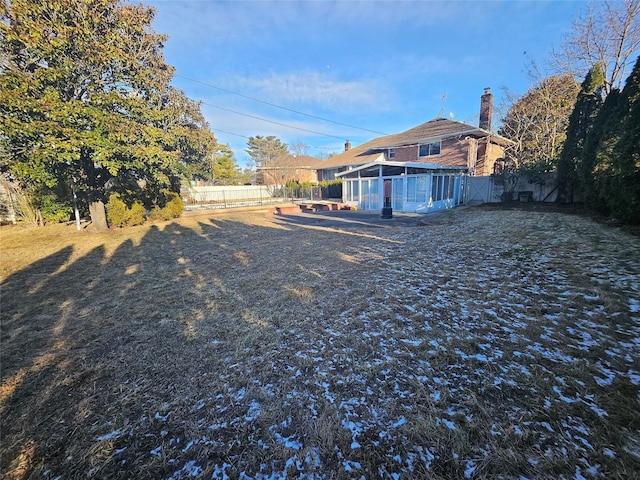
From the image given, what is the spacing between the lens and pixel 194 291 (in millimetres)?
4789

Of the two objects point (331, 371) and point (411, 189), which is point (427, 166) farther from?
point (331, 371)

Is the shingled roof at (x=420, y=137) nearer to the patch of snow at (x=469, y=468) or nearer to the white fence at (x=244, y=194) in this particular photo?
the white fence at (x=244, y=194)

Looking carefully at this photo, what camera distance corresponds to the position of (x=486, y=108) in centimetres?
1981

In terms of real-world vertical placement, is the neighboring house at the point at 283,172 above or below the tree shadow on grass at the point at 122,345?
above

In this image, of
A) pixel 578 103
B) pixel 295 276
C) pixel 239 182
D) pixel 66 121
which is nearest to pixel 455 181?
pixel 578 103

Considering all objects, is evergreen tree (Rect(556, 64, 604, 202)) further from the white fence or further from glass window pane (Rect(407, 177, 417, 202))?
the white fence

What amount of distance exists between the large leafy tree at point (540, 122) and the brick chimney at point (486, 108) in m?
1.11

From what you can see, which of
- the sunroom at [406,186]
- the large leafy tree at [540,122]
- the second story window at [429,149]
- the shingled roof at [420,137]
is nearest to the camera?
the sunroom at [406,186]

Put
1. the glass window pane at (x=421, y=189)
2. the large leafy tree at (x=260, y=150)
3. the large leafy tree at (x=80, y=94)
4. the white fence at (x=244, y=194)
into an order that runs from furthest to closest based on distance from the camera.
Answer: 1. the large leafy tree at (x=260, y=150)
2. the white fence at (x=244, y=194)
3. the glass window pane at (x=421, y=189)
4. the large leafy tree at (x=80, y=94)

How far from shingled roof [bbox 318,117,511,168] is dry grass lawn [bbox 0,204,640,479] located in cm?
1518

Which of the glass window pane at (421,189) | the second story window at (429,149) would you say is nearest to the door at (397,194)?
the glass window pane at (421,189)

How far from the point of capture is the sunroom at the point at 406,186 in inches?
589

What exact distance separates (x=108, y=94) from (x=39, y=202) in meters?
6.38

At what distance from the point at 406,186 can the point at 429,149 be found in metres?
7.38
